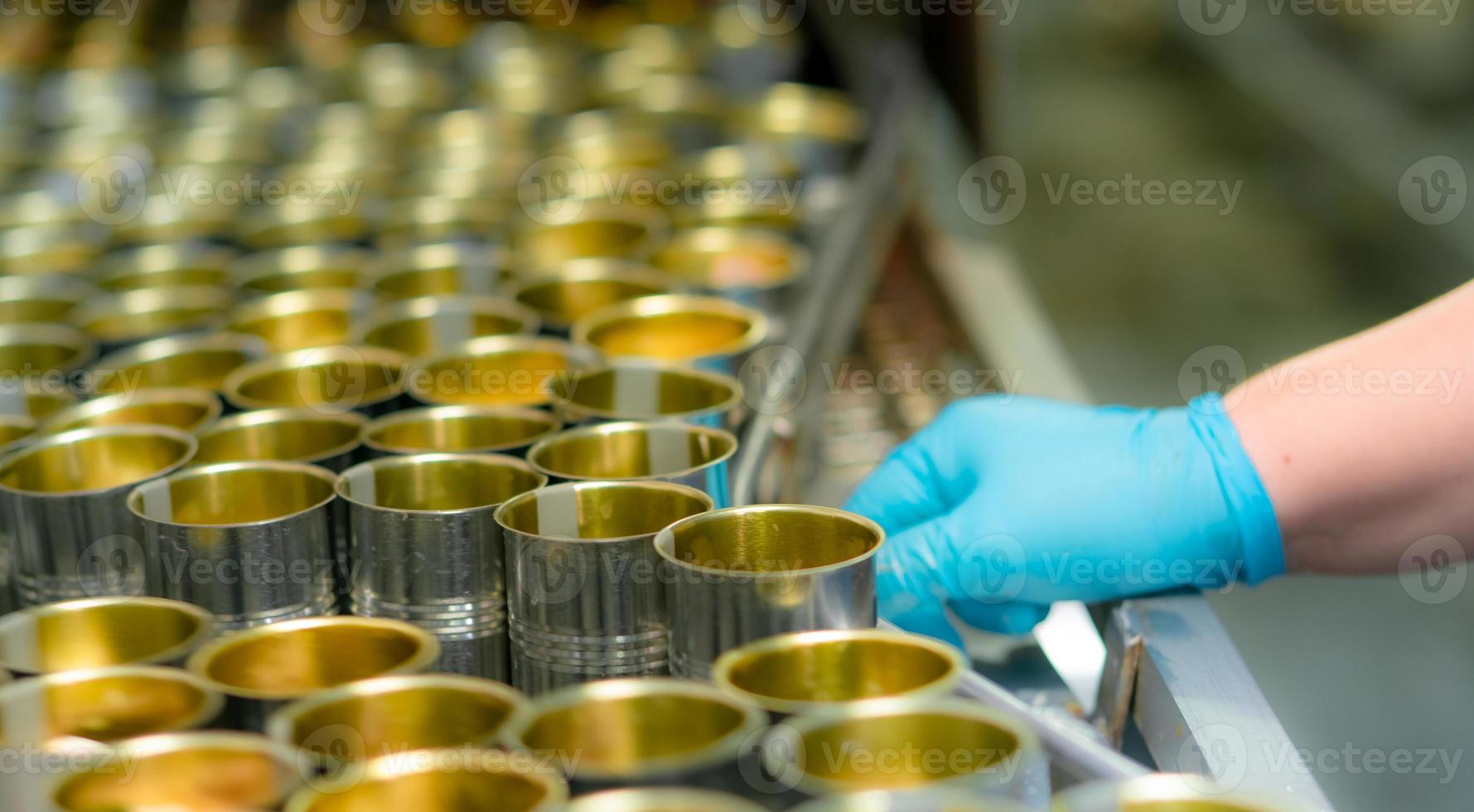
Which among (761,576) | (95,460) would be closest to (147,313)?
(95,460)

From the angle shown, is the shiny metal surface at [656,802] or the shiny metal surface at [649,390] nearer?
the shiny metal surface at [656,802]

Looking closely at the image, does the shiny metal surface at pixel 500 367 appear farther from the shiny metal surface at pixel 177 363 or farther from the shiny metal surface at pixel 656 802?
the shiny metal surface at pixel 656 802

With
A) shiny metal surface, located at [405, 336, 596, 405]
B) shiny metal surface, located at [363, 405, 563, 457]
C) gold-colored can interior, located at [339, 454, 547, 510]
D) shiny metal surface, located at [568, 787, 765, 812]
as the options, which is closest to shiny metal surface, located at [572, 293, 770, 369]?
shiny metal surface, located at [405, 336, 596, 405]

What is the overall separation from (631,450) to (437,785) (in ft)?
1.17

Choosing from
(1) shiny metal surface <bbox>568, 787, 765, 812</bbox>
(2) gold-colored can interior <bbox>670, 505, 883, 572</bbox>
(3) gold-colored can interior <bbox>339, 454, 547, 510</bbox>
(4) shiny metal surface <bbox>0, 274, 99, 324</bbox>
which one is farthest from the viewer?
(4) shiny metal surface <bbox>0, 274, 99, 324</bbox>

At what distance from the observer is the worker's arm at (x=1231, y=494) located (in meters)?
1.04

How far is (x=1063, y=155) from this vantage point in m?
4.77

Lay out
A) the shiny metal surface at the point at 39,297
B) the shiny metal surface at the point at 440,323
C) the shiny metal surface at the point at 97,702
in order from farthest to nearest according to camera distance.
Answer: the shiny metal surface at the point at 39,297 → the shiny metal surface at the point at 440,323 → the shiny metal surface at the point at 97,702

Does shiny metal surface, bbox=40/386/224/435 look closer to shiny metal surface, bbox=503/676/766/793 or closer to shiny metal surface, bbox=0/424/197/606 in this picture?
shiny metal surface, bbox=0/424/197/606

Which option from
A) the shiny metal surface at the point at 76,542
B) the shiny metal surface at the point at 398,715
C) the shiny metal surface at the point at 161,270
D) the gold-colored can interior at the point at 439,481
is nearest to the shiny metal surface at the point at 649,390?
the gold-colored can interior at the point at 439,481

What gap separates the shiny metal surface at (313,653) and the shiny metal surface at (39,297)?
2.53 ft

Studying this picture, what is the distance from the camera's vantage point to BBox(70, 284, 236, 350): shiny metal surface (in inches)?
49.6

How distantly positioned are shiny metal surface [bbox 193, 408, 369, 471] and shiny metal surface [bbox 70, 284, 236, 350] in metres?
0.31

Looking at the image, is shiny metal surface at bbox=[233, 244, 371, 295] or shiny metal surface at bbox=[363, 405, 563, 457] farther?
shiny metal surface at bbox=[233, 244, 371, 295]
